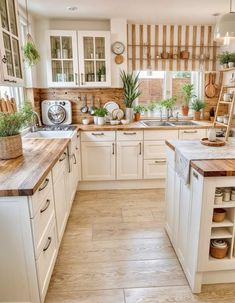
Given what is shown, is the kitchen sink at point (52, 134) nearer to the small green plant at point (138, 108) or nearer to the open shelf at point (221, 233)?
the small green plant at point (138, 108)

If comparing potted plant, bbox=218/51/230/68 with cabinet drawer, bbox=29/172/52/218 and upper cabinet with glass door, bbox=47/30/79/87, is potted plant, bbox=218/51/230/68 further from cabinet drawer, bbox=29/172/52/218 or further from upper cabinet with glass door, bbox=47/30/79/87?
cabinet drawer, bbox=29/172/52/218

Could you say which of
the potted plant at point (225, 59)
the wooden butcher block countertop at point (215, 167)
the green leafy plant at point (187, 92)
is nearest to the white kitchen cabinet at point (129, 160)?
the green leafy plant at point (187, 92)

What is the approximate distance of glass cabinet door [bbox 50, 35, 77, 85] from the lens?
3412 millimetres

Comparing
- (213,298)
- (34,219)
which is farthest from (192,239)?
(34,219)

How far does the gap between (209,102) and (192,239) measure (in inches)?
114

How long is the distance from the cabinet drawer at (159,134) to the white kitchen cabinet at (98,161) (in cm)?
50

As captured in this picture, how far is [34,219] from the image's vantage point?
1.41 metres

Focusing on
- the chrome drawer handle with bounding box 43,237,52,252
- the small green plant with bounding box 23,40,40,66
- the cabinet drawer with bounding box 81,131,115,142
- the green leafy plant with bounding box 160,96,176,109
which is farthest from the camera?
the green leafy plant with bounding box 160,96,176,109

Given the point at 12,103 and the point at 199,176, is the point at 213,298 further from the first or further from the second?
the point at 12,103

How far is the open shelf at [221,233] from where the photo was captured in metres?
1.65

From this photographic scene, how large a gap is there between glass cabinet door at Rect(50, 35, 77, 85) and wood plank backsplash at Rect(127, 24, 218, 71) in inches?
36.9

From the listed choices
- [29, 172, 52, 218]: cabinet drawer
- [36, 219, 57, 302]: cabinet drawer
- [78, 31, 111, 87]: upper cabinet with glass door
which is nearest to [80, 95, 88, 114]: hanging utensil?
[78, 31, 111, 87]: upper cabinet with glass door

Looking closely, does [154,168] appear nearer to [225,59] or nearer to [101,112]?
[101,112]

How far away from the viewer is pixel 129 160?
11.4ft
